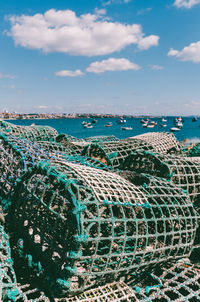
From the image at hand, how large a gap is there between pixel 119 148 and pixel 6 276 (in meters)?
4.24

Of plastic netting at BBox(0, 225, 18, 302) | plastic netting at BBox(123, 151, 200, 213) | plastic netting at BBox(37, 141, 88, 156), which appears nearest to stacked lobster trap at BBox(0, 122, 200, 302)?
plastic netting at BBox(0, 225, 18, 302)

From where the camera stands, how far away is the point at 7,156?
4.23 metres

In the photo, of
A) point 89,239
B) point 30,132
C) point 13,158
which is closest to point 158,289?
point 89,239

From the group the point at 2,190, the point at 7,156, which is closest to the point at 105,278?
the point at 2,190

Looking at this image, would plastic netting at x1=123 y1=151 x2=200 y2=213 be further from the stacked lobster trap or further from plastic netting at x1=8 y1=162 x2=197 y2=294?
plastic netting at x1=8 y1=162 x2=197 y2=294

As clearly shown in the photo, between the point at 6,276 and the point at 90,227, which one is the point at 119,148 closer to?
the point at 90,227

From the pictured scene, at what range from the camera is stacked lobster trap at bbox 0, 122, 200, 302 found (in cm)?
254

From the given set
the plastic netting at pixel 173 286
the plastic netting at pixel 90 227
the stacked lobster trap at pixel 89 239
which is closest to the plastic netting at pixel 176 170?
the stacked lobster trap at pixel 89 239

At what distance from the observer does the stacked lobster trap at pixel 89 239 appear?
254 cm

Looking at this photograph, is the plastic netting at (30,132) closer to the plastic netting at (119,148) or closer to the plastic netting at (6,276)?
the plastic netting at (119,148)

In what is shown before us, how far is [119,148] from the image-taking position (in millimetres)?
6121

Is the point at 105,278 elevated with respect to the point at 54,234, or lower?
lower

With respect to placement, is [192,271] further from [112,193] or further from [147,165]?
[147,165]

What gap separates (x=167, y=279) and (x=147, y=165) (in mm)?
2404
